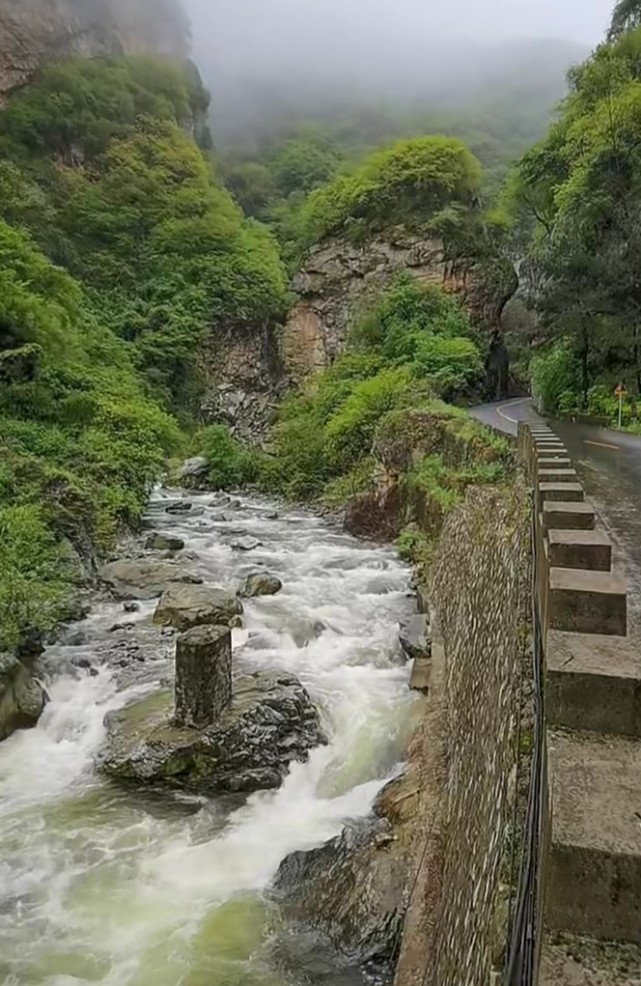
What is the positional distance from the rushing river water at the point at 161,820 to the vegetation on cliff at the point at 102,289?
10.0ft

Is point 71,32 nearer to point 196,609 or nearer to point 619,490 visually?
point 196,609

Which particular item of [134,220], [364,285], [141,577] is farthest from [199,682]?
[134,220]

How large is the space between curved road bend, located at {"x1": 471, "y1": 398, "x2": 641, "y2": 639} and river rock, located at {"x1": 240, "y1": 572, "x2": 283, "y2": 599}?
5.69 metres

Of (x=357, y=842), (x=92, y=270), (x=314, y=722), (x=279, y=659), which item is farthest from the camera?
(x=92, y=270)

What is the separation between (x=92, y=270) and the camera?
32375 mm

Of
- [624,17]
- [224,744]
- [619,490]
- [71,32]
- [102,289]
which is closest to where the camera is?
[224,744]

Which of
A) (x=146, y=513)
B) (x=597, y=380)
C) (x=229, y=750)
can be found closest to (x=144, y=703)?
(x=229, y=750)

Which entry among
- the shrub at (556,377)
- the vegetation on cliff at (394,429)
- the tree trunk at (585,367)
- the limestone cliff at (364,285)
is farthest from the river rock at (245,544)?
the shrub at (556,377)

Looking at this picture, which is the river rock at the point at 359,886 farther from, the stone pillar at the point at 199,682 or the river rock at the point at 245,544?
the river rock at the point at 245,544

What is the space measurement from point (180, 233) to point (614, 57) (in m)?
20.5

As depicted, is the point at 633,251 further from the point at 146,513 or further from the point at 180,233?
the point at 180,233

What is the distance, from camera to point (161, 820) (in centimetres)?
681

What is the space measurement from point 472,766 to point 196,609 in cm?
680

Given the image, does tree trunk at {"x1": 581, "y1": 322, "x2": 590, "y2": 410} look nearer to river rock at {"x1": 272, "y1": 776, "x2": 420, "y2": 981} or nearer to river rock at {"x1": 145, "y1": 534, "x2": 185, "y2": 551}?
river rock at {"x1": 145, "y1": 534, "x2": 185, "y2": 551}
